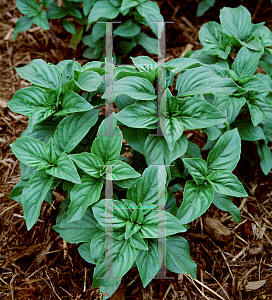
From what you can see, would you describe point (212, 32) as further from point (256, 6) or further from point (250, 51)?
point (256, 6)

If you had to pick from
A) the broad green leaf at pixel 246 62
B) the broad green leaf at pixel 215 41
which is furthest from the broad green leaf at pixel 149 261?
the broad green leaf at pixel 215 41

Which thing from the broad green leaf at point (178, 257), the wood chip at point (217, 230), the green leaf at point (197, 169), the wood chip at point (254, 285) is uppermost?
the green leaf at point (197, 169)

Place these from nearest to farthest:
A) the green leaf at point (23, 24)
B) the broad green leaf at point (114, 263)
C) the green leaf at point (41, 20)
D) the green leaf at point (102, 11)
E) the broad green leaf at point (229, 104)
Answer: the broad green leaf at point (114, 263) < the broad green leaf at point (229, 104) < the green leaf at point (102, 11) < the green leaf at point (41, 20) < the green leaf at point (23, 24)

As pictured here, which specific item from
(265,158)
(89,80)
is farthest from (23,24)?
(265,158)

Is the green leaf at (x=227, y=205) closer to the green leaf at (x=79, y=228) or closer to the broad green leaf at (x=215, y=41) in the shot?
the green leaf at (x=79, y=228)

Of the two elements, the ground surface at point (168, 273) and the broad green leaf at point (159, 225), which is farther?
the ground surface at point (168, 273)

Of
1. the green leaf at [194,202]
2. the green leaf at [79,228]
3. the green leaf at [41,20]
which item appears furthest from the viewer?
the green leaf at [41,20]

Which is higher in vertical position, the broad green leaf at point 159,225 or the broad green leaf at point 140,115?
the broad green leaf at point 140,115
